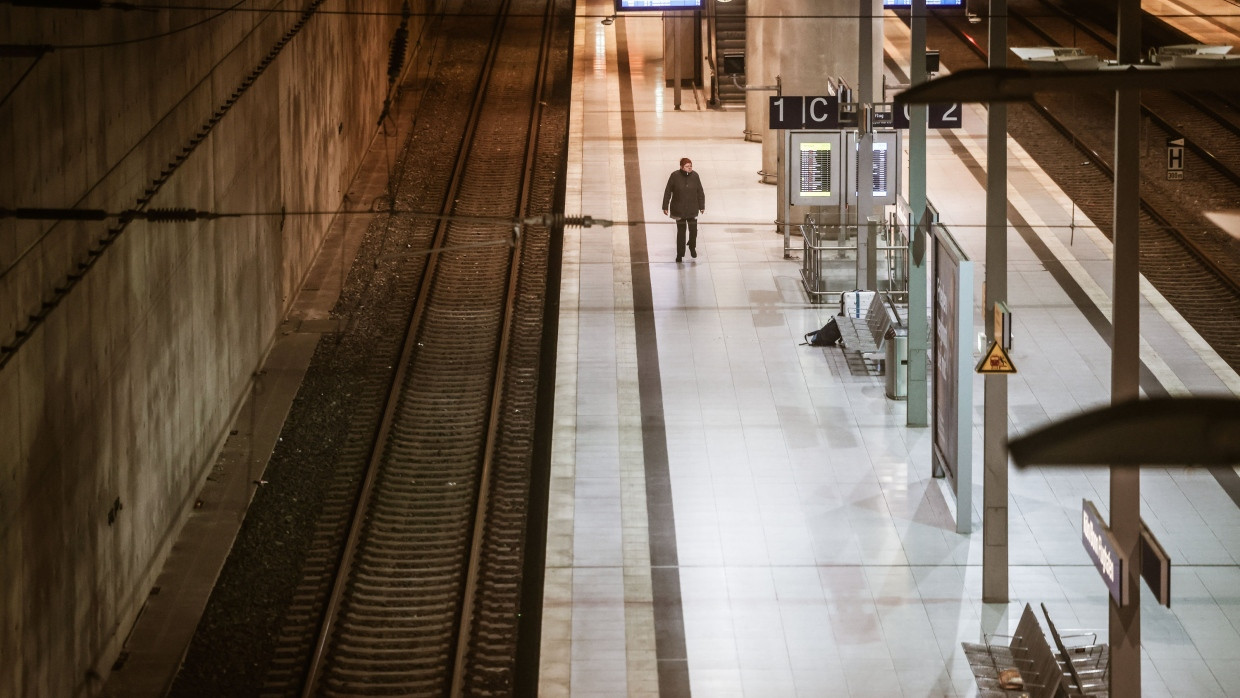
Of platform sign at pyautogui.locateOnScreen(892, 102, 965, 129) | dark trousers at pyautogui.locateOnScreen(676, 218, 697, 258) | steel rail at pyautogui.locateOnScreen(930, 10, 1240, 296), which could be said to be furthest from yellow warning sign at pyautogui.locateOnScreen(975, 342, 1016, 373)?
dark trousers at pyautogui.locateOnScreen(676, 218, 697, 258)

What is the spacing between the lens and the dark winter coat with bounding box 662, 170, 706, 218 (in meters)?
20.5

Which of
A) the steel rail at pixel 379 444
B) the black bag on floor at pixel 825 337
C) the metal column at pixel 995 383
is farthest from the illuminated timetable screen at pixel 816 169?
the metal column at pixel 995 383

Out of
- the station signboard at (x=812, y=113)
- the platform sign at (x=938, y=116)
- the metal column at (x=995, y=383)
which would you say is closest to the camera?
the metal column at (x=995, y=383)

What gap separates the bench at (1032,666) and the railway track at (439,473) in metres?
3.11

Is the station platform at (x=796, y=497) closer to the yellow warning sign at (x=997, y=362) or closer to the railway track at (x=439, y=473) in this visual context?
the railway track at (x=439, y=473)

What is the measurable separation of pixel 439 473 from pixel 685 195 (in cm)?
705

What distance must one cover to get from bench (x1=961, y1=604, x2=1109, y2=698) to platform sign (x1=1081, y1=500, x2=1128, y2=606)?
708 millimetres

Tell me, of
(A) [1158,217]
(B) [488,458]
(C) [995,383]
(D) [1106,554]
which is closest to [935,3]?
(A) [1158,217]

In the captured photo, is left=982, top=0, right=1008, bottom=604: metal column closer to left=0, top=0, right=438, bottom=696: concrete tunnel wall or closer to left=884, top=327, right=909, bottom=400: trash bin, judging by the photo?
left=884, top=327, right=909, bottom=400: trash bin

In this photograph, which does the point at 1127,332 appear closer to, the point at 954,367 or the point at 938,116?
the point at 954,367

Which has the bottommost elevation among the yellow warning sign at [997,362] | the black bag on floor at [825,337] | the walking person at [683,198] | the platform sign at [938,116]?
the black bag on floor at [825,337]

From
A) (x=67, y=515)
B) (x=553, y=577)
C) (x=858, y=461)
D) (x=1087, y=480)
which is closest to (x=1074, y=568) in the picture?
(x=1087, y=480)

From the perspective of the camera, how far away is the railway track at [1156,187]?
62.0 ft

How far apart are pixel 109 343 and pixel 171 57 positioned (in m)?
3.27
